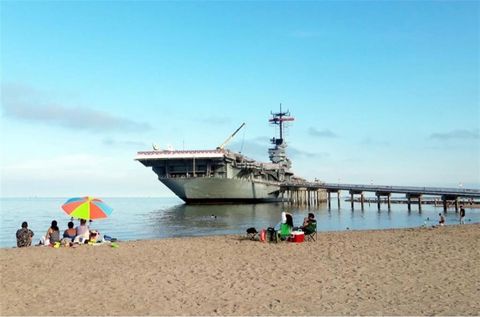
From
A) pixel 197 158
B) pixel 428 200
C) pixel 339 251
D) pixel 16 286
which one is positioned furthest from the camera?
pixel 428 200

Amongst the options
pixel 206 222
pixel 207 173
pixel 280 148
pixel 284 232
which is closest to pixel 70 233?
pixel 284 232

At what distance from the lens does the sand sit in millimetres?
8625

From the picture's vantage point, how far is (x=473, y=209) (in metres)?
77.9

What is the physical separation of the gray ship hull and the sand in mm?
50674

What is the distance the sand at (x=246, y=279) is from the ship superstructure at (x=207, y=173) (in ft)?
156

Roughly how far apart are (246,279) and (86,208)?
8517 mm

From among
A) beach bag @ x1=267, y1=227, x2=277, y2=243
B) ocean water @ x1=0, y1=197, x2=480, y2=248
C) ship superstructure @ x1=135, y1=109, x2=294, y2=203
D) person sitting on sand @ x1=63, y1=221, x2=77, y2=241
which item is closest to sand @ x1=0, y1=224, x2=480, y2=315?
beach bag @ x1=267, y1=227, x2=277, y2=243

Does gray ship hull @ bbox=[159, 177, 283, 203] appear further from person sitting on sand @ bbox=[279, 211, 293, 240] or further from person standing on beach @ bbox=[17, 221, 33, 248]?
person standing on beach @ bbox=[17, 221, 33, 248]

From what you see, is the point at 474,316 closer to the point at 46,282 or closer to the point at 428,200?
the point at 46,282

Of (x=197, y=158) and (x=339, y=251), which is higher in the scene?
(x=197, y=158)

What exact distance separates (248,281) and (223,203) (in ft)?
216

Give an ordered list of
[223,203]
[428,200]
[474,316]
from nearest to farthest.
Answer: [474,316] < [223,203] < [428,200]

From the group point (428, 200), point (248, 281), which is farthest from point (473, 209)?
point (248, 281)

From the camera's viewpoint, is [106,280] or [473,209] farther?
[473,209]
